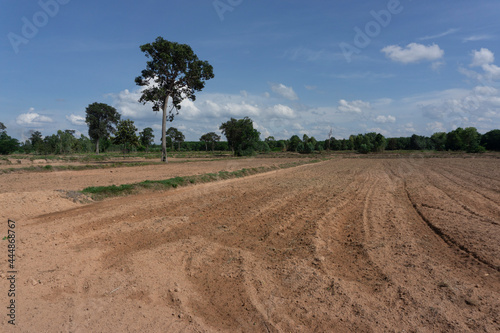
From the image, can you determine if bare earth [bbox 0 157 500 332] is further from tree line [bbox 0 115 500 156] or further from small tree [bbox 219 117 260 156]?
small tree [bbox 219 117 260 156]

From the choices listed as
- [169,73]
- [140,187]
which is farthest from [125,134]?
[140,187]

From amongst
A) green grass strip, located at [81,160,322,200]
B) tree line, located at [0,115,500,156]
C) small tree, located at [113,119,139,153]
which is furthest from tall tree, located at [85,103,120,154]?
green grass strip, located at [81,160,322,200]

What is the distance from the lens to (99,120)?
67875mm

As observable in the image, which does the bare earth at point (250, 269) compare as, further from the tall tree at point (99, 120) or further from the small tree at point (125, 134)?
the tall tree at point (99, 120)

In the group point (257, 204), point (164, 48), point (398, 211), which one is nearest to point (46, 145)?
point (164, 48)

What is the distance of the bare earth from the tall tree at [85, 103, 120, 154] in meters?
65.8

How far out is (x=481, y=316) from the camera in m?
3.42

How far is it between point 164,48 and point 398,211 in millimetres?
29917

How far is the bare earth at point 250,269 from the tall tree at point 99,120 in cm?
6579

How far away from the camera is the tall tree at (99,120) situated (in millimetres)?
66500

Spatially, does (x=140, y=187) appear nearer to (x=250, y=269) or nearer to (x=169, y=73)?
(x=250, y=269)

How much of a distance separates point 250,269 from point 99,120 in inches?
2909

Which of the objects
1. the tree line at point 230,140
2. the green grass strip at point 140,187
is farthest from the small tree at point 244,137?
the green grass strip at point 140,187

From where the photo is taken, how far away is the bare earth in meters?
3.39
